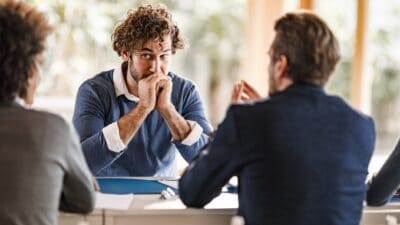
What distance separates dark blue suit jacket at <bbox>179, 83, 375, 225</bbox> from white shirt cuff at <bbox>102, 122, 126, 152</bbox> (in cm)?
61

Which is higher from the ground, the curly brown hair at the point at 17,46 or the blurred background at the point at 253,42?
the curly brown hair at the point at 17,46

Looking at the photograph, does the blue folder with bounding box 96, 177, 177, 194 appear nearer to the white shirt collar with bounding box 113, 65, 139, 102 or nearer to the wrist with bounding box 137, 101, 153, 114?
the wrist with bounding box 137, 101, 153, 114

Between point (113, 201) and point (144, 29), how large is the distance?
0.74 m

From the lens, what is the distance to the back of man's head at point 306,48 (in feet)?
5.83

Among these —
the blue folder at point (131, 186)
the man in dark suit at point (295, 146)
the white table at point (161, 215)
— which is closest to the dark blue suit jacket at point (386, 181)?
the white table at point (161, 215)

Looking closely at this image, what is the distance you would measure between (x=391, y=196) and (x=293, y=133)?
55cm

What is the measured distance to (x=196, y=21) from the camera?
20.4ft

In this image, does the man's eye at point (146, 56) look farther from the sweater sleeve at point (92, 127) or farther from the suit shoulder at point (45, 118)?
the suit shoulder at point (45, 118)

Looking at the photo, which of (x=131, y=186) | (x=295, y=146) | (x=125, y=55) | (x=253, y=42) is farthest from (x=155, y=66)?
(x=253, y=42)

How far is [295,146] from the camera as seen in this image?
1.73 metres

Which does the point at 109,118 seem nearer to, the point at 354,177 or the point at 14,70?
the point at 14,70

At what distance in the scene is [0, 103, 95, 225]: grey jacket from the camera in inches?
64.6

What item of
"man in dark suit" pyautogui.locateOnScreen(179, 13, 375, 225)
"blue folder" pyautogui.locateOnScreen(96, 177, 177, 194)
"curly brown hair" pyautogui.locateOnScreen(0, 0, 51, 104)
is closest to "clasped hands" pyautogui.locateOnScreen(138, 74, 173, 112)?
"blue folder" pyautogui.locateOnScreen(96, 177, 177, 194)

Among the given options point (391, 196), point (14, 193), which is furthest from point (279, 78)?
point (14, 193)
